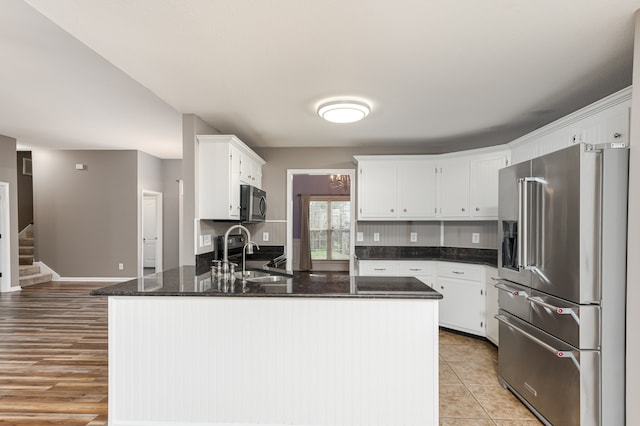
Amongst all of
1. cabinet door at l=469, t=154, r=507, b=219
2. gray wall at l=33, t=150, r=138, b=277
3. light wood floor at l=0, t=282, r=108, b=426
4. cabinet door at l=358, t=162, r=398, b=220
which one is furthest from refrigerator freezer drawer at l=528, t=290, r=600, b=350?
gray wall at l=33, t=150, r=138, b=277

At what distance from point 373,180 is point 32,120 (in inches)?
187

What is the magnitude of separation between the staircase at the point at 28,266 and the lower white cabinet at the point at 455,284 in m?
6.12

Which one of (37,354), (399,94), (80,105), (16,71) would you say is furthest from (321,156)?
(37,354)

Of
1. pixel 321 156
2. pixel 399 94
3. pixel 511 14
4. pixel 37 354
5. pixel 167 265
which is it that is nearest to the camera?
pixel 511 14

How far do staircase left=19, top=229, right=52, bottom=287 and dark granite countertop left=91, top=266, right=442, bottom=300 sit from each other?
5445 millimetres

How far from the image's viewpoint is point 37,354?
311 centimetres

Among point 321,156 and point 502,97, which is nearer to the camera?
point 502,97

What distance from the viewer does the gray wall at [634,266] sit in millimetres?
1697

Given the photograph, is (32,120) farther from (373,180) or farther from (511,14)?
(511,14)

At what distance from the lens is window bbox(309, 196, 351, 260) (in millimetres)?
8078

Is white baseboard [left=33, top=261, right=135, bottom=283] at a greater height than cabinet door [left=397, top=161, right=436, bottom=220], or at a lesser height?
lesser

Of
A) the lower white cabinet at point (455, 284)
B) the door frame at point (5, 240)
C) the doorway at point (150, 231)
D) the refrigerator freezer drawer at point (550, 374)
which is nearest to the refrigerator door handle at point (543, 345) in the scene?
the refrigerator freezer drawer at point (550, 374)

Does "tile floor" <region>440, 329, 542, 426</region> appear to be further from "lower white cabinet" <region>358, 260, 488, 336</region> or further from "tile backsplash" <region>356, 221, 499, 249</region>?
"tile backsplash" <region>356, 221, 499, 249</region>

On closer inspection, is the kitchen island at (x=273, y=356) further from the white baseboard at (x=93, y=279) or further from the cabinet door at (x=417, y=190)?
the white baseboard at (x=93, y=279)
